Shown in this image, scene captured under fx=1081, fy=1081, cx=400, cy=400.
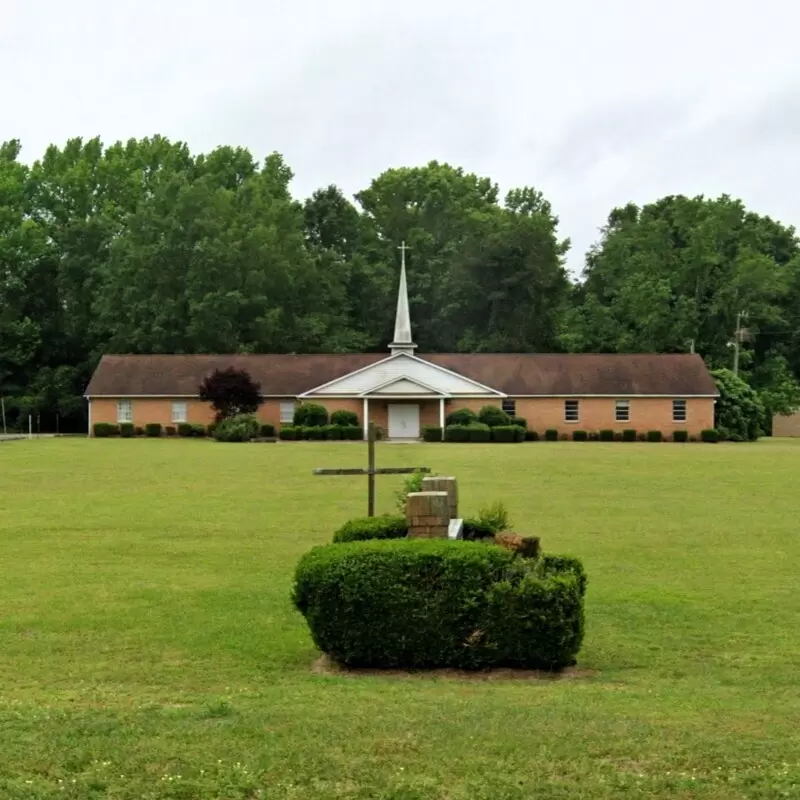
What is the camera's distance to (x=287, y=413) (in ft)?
187

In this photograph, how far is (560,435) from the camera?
55438 millimetres

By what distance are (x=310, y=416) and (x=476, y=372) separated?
10.3 meters

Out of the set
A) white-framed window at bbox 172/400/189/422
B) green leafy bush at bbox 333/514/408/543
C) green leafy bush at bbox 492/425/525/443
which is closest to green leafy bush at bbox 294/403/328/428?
white-framed window at bbox 172/400/189/422

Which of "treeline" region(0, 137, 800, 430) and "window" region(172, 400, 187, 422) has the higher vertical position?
"treeline" region(0, 137, 800, 430)

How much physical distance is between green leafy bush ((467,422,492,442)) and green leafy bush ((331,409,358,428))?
609 cm

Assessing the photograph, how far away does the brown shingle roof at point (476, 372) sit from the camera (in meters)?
55.9

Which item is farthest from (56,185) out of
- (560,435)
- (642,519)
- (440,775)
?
(440,775)

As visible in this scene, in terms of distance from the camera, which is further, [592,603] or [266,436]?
[266,436]

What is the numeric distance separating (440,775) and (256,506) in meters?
15.2

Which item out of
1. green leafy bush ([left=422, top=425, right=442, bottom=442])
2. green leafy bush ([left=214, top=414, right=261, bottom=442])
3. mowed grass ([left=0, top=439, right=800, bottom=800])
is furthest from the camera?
green leafy bush ([left=422, top=425, right=442, bottom=442])

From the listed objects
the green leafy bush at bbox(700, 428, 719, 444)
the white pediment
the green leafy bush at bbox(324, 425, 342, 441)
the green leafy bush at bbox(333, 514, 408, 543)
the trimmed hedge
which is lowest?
the trimmed hedge

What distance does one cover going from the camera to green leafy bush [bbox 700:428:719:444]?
175 ft

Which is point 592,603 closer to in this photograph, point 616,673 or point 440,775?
point 616,673

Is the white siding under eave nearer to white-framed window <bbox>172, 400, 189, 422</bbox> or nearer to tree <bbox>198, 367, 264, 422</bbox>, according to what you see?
tree <bbox>198, 367, 264, 422</bbox>
